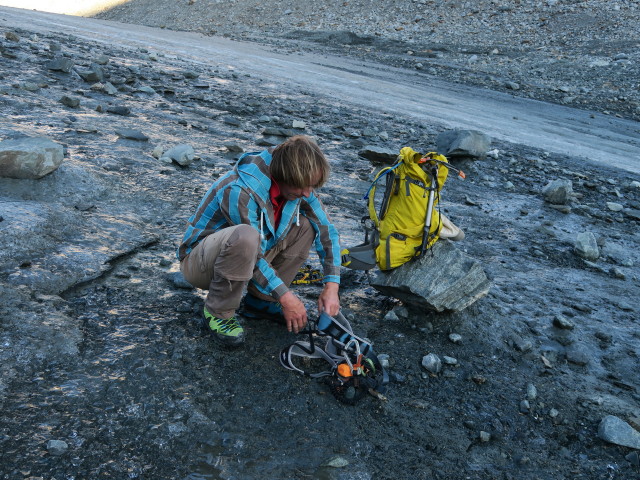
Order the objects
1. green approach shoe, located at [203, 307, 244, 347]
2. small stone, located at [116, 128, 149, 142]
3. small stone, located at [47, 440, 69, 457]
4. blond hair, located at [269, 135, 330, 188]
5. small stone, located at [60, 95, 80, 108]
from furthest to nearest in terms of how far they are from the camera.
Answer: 1. small stone, located at [60, 95, 80, 108]
2. small stone, located at [116, 128, 149, 142]
3. green approach shoe, located at [203, 307, 244, 347]
4. blond hair, located at [269, 135, 330, 188]
5. small stone, located at [47, 440, 69, 457]

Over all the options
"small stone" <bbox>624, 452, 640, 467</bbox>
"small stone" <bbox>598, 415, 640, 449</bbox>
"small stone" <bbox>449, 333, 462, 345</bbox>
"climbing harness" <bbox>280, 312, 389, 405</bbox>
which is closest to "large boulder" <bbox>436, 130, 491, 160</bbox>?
"small stone" <bbox>449, 333, 462, 345</bbox>

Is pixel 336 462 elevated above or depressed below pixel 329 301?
below

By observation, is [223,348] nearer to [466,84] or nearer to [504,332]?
[504,332]

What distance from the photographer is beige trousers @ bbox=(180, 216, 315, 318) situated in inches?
105

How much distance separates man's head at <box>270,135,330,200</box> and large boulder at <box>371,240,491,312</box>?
119cm

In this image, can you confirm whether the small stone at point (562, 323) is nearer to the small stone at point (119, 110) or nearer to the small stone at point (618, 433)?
the small stone at point (618, 433)

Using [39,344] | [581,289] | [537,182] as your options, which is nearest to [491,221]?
[581,289]

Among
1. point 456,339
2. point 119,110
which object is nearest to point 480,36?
point 119,110

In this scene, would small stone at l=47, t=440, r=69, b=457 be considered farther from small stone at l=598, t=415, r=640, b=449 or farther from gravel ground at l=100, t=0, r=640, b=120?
gravel ground at l=100, t=0, r=640, b=120

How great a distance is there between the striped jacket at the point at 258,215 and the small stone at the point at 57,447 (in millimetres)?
1122

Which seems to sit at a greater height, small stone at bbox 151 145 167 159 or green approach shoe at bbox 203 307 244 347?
small stone at bbox 151 145 167 159

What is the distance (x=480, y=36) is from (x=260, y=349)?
74.1ft

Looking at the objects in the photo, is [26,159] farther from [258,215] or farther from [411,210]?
[411,210]

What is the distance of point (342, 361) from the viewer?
2.91 meters
